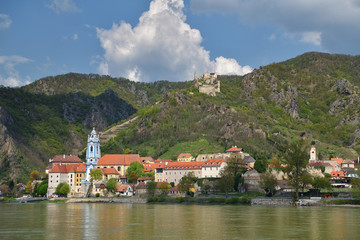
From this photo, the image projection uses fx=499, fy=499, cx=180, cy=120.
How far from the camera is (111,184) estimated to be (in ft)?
449

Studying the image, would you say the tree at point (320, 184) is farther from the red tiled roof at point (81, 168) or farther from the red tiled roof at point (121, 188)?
the red tiled roof at point (81, 168)

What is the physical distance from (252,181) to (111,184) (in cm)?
4073

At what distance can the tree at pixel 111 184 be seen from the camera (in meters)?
137

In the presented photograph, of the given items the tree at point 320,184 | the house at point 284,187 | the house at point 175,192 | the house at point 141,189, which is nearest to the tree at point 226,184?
the house at point 284,187

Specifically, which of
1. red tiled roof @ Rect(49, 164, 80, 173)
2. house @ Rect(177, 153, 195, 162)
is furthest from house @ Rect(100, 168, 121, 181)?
house @ Rect(177, 153, 195, 162)

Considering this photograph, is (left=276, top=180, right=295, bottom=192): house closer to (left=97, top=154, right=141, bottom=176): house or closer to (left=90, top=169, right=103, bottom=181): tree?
(left=97, top=154, right=141, bottom=176): house

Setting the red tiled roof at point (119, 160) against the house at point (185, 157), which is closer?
the red tiled roof at point (119, 160)

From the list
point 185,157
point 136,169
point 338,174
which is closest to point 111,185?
point 136,169

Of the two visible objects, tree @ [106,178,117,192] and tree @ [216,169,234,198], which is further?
tree @ [106,178,117,192]

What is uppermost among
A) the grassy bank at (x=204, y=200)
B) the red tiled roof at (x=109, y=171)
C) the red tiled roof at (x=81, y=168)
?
the red tiled roof at (x=81, y=168)

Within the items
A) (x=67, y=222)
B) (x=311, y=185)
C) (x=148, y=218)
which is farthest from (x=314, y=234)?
(x=311, y=185)

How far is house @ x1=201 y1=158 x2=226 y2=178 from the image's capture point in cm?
13238

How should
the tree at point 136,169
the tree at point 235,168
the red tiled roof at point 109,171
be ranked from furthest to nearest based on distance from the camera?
the red tiled roof at point 109,171
the tree at point 136,169
the tree at point 235,168

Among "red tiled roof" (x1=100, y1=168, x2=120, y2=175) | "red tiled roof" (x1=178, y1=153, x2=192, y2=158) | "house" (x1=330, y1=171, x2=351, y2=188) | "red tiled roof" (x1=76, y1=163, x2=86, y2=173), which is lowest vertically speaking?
"house" (x1=330, y1=171, x2=351, y2=188)
